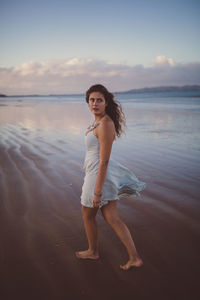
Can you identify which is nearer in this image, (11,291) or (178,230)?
(11,291)

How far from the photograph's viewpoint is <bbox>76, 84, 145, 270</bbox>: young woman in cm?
213

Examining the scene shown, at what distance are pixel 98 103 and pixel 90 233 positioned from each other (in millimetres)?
1382

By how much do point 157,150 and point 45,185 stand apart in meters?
3.73

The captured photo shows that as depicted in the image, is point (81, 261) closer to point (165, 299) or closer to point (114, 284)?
point (114, 284)

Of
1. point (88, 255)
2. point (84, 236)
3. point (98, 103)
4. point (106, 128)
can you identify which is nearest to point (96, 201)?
point (106, 128)

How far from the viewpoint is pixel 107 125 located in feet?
6.90

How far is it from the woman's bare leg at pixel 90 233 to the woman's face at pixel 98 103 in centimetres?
97

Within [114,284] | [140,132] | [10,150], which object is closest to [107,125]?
[114,284]

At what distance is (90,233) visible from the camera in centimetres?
254

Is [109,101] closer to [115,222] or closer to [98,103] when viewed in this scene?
[98,103]

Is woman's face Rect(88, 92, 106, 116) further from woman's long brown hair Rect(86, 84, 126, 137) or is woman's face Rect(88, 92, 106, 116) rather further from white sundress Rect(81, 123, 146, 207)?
white sundress Rect(81, 123, 146, 207)

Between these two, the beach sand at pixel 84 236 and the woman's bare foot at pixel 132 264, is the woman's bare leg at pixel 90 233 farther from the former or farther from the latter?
the woman's bare foot at pixel 132 264

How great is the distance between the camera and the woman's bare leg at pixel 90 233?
2422 mm

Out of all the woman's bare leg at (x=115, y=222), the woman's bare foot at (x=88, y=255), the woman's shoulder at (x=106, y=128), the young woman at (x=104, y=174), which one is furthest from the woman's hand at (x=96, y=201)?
the woman's bare foot at (x=88, y=255)
